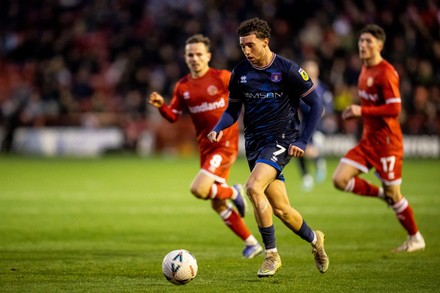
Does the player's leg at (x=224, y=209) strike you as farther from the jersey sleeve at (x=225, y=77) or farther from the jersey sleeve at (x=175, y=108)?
the jersey sleeve at (x=225, y=77)

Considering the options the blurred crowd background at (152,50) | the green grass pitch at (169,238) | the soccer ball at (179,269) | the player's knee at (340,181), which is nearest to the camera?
the soccer ball at (179,269)

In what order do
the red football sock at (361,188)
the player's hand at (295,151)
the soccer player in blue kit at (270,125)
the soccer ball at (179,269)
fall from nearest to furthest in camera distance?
the soccer ball at (179,269) < the player's hand at (295,151) < the soccer player in blue kit at (270,125) < the red football sock at (361,188)

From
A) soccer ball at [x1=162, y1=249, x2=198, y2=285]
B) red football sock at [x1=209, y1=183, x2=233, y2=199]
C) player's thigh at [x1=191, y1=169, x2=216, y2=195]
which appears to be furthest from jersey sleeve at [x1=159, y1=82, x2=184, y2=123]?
soccer ball at [x1=162, y1=249, x2=198, y2=285]

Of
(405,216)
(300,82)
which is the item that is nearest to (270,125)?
(300,82)

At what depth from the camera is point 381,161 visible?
10719 mm

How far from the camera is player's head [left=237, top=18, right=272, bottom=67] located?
27.3ft

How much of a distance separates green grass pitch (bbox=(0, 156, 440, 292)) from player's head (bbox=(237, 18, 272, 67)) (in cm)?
219

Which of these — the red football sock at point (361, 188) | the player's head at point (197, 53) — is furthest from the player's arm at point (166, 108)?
the red football sock at point (361, 188)

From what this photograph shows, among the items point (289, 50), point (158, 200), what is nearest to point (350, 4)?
point (289, 50)

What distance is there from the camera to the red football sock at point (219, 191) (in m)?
10.3

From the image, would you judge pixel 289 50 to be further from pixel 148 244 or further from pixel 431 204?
pixel 148 244

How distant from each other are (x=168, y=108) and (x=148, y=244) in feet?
5.91

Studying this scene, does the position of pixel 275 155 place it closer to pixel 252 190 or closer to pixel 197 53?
pixel 252 190

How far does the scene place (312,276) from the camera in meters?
8.35
